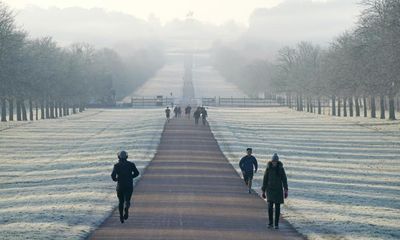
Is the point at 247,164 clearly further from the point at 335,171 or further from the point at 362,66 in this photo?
the point at 362,66

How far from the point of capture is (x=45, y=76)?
93688mm

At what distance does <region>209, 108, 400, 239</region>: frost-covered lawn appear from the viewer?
22859 millimetres

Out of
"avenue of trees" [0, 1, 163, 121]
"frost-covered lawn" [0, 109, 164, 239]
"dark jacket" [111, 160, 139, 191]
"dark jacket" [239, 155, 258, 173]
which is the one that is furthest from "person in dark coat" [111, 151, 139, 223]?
"avenue of trees" [0, 1, 163, 121]

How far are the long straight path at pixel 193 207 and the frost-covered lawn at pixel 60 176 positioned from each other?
105cm

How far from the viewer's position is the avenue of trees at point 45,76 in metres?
68.8

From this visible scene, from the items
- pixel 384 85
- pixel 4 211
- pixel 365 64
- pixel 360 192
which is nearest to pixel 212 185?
pixel 360 192

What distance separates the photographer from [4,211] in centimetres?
2575

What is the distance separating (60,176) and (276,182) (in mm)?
17898

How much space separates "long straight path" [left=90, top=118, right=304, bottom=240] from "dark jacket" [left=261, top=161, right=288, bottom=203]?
0.89 metres

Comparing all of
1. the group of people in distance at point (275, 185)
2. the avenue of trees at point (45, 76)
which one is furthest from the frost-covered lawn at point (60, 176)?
the avenue of trees at point (45, 76)

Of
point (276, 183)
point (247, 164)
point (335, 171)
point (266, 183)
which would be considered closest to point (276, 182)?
point (276, 183)

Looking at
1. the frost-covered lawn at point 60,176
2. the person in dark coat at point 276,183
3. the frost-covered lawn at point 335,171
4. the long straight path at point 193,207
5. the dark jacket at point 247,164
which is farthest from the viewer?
the dark jacket at point 247,164

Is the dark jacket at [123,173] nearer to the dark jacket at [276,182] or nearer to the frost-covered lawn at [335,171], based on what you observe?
the dark jacket at [276,182]

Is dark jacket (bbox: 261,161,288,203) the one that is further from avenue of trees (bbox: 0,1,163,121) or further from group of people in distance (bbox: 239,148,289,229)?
avenue of trees (bbox: 0,1,163,121)
